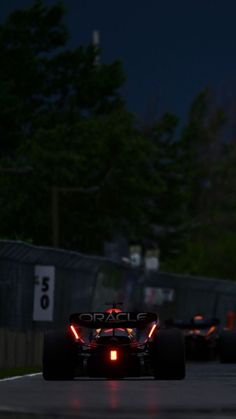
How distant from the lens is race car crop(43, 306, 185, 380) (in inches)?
970

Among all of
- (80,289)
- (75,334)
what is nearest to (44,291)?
(80,289)

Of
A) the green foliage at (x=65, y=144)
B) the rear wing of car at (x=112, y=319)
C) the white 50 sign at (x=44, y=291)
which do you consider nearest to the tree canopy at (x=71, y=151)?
the green foliage at (x=65, y=144)

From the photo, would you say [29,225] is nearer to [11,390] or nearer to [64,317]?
[64,317]

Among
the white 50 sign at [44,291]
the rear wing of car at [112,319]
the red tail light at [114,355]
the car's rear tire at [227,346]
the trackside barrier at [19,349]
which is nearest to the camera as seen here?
the red tail light at [114,355]

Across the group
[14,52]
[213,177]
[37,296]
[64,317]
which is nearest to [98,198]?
[14,52]

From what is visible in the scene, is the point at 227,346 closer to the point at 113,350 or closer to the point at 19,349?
the point at 19,349

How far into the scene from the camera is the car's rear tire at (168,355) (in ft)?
80.9

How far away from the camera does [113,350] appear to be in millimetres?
24578

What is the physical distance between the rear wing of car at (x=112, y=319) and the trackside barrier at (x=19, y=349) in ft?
20.5

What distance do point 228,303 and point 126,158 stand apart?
1524cm

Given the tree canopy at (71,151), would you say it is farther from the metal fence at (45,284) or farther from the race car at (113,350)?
the race car at (113,350)

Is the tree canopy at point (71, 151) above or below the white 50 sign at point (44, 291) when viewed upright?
above

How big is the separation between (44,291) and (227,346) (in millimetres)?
4385

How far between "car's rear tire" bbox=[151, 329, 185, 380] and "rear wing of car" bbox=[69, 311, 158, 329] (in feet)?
1.12
